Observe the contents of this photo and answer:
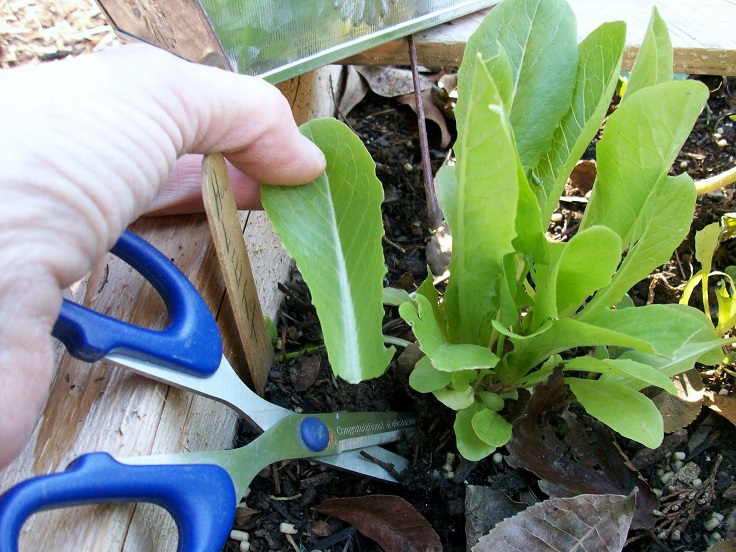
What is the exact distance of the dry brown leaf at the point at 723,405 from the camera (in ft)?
2.93

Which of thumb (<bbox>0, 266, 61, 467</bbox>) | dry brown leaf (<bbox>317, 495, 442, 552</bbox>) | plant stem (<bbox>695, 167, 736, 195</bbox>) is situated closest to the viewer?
thumb (<bbox>0, 266, 61, 467</bbox>)

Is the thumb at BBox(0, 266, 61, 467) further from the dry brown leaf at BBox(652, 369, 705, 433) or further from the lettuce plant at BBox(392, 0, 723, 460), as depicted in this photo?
the dry brown leaf at BBox(652, 369, 705, 433)

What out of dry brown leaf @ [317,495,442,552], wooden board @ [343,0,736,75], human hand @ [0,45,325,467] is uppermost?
human hand @ [0,45,325,467]

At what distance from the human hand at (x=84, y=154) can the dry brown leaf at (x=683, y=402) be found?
562mm

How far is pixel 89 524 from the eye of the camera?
609 mm

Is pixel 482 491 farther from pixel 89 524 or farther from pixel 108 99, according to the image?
pixel 108 99

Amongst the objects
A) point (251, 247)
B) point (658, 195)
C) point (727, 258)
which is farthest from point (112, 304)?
point (727, 258)

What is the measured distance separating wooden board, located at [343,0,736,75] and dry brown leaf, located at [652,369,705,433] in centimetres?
48

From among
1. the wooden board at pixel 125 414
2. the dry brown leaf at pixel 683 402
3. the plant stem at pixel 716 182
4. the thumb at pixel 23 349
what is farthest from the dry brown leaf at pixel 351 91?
the thumb at pixel 23 349

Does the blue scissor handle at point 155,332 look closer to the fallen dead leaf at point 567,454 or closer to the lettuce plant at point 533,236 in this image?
the lettuce plant at point 533,236

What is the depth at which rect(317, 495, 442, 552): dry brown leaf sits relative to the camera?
77 cm

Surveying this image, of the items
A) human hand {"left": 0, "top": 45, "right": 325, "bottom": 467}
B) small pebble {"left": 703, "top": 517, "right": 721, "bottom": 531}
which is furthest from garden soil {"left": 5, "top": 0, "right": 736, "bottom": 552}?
human hand {"left": 0, "top": 45, "right": 325, "bottom": 467}

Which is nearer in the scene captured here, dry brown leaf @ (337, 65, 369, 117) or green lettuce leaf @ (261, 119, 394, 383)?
green lettuce leaf @ (261, 119, 394, 383)

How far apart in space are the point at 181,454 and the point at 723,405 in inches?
27.4
